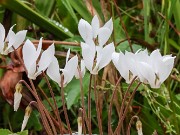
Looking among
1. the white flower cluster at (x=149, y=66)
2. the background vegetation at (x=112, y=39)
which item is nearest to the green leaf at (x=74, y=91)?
the background vegetation at (x=112, y=39)

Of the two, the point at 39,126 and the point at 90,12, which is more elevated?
the point at 90,12

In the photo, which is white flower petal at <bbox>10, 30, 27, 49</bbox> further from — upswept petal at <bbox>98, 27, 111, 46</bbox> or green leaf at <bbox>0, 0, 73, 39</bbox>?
green leaf at <bbox>0, 0, 73, 39</bbox>

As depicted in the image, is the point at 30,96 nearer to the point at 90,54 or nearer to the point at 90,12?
the point at 90,12

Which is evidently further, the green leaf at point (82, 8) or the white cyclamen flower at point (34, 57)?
the green leaf at point (82, 8)

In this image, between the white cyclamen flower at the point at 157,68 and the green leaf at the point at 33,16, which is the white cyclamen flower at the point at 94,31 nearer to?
the white cyclamen flower at the point at 157,68

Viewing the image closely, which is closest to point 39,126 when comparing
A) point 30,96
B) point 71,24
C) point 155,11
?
point 30,96

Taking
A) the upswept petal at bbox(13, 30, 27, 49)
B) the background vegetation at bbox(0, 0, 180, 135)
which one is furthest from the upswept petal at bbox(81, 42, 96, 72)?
the background vegetation at bbox(0, 0, 180, 135)
